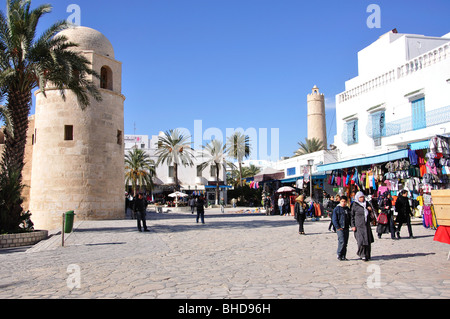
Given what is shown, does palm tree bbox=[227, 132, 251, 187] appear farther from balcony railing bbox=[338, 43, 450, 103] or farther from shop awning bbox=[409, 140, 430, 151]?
shop awning bbox=[409, 140, 430, 151]

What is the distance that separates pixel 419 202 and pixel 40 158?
18823 mm

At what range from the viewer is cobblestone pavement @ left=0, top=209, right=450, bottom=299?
585 cm

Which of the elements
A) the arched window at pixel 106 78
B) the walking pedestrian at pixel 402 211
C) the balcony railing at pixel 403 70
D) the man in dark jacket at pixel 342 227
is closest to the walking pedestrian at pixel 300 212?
the walking pedestrian at pixel 402 211

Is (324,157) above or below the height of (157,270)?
above

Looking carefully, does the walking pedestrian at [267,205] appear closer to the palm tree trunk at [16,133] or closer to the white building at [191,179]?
the palm tree trunk at [16,133]

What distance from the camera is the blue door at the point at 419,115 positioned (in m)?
16.1

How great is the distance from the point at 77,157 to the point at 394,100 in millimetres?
16432

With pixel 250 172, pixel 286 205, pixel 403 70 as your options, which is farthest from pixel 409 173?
pixel 250 172

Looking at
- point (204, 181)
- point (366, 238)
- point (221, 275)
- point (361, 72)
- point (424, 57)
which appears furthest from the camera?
point (204, 181)

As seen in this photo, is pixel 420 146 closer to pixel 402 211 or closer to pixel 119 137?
pixel 402 211

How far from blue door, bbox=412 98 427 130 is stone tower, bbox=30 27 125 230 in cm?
1585
